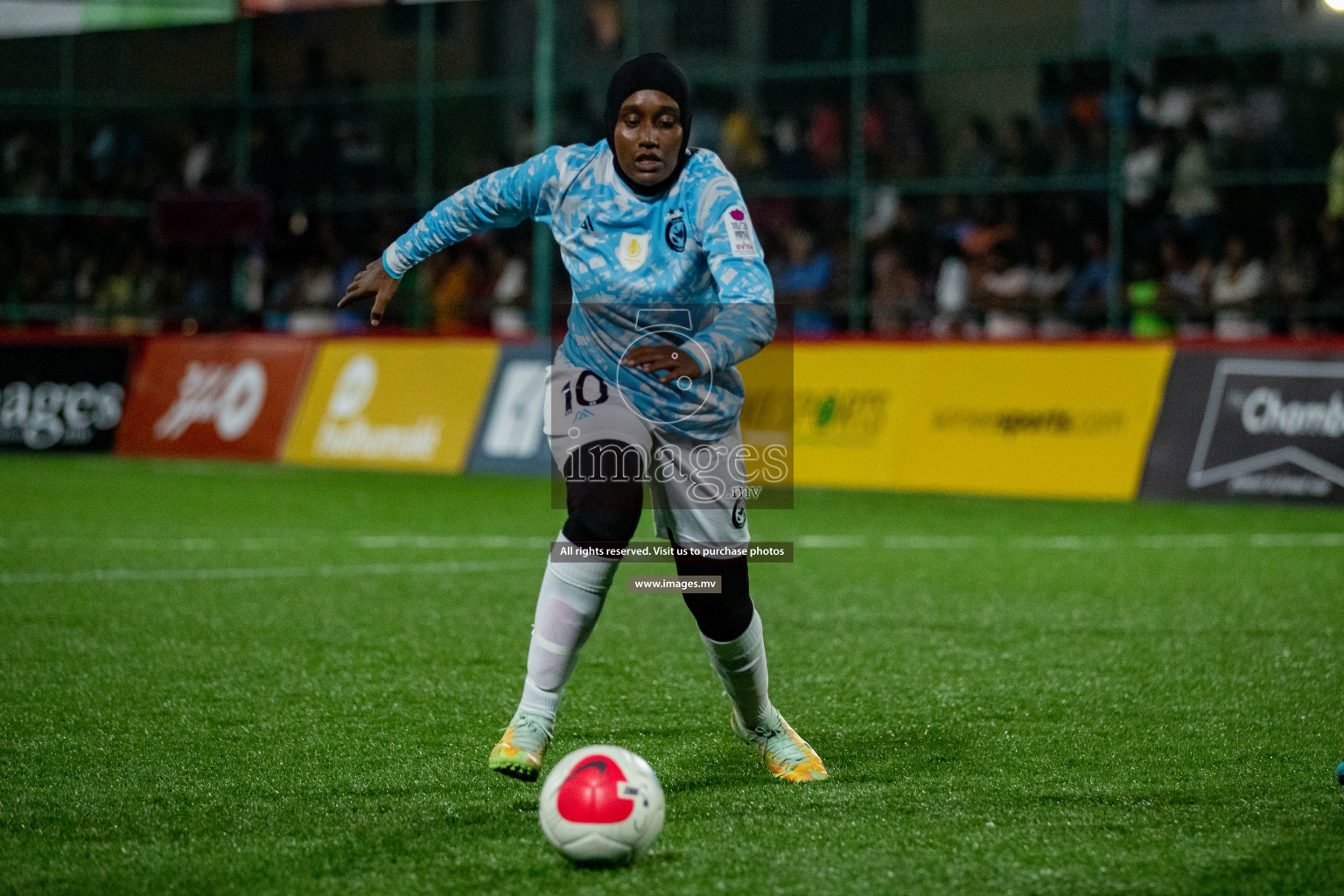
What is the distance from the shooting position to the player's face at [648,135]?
14.0 feet

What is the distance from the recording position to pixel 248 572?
8.59m

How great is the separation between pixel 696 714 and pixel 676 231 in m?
1.73

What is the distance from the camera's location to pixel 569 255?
4512 millimetres

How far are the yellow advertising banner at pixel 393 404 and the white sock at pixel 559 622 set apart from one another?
1042cm

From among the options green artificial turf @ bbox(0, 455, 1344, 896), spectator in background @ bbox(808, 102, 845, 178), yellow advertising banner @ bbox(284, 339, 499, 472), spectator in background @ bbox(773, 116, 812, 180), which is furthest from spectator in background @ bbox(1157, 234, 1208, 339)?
yellow advertising banner @ bbox(284, 339, 499, 472)

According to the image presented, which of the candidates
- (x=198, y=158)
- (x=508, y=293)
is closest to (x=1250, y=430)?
(x=508, y=293)

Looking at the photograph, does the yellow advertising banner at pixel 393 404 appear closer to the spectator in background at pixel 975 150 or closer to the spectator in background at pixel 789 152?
the spectator in background at pixel 789 152

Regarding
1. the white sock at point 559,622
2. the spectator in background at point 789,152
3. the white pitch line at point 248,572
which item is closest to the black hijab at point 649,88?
the white sock at point 559,622

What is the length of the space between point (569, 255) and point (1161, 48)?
12.4 meters

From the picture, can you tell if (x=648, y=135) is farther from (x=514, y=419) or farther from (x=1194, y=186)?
(x=1194, y=186)

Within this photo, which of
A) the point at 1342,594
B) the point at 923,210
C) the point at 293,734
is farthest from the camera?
the point at 923,210

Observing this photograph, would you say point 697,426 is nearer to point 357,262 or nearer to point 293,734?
point 293,734

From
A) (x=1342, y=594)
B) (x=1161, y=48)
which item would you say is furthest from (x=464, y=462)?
(x=1342, y=594)

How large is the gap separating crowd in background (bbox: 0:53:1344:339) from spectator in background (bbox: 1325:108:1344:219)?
0.02 m
